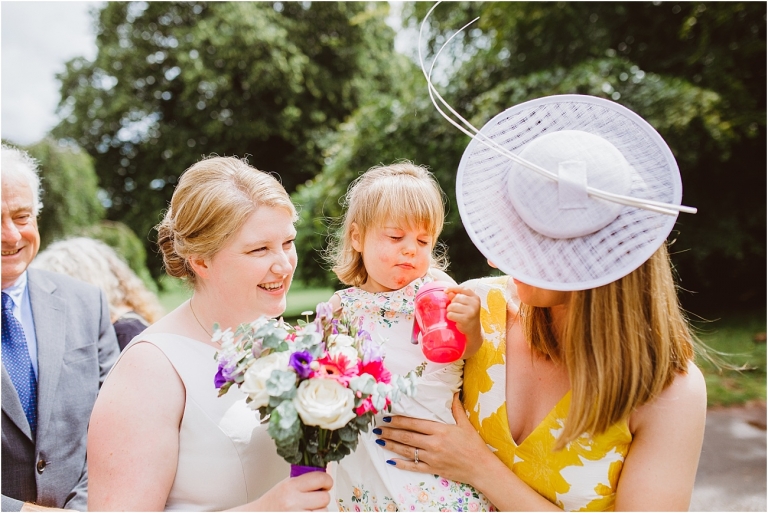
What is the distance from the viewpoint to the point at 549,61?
10.2 meters

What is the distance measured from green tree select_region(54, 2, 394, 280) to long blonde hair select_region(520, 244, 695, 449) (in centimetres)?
1740

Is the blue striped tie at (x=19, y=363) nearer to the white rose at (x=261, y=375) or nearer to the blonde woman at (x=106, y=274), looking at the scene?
the blonde woman at (x=106, y=274)

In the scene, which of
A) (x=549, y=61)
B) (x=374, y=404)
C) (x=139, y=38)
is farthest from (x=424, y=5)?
(x=139, y=38)

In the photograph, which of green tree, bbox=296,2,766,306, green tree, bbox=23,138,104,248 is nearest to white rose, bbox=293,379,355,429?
green tree, bbox=296,2,766,306

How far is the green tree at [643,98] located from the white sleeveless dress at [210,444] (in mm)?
6276

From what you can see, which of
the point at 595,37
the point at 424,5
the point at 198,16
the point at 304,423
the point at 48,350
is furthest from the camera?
the point at 198,16

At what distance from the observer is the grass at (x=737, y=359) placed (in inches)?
281

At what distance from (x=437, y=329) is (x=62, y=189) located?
1207cm

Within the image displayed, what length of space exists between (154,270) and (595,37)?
52.1 feet

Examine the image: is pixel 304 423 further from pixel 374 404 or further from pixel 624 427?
pixel 624 427

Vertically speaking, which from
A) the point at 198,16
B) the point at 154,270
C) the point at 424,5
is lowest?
the point at 154,270

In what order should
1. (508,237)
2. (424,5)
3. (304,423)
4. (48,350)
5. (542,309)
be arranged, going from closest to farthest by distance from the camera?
1. (304,423)
2. (508,237)
3. (542,309)
4. (48,350)
5. (424,5)

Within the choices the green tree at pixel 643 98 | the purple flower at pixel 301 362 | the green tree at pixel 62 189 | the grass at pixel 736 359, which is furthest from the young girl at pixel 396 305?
the green tree at pixel 62 189

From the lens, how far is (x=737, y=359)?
809 cm
